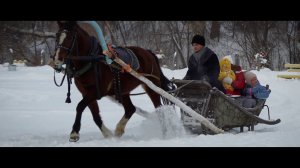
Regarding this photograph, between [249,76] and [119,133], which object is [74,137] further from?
[249,76]

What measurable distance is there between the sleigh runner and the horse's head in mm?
1878

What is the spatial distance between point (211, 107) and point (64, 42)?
2.46m

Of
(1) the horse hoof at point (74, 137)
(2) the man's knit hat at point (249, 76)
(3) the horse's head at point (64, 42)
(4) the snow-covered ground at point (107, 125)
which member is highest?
(3) the horse's head at point (64, 42)

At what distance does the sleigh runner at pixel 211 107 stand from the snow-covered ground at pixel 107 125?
30 cm

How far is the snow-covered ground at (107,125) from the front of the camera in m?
5.61

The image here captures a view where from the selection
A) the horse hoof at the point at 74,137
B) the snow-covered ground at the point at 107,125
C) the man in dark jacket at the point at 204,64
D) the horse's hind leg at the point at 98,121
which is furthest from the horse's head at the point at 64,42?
the man in dark jacket at the point at 204,64

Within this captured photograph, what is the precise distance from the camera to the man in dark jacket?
6.93 m

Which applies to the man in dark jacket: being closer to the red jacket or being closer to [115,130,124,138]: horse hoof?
the red jacket

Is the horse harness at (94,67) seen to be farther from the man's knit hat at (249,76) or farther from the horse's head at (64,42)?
the man's knit hat at (249,76)

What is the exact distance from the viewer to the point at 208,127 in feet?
20.7

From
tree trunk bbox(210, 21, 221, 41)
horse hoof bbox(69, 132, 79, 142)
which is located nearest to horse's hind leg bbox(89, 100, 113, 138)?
horse hoof bbox(69, 132, 79, 142)

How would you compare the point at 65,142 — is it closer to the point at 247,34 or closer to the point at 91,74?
the point at 91,74

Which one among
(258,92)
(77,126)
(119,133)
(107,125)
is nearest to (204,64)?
(258,92)

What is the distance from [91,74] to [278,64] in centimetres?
2182
